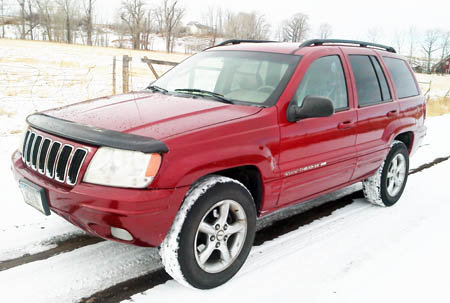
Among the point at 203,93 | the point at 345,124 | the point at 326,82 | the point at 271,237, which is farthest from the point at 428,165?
the point at 203,93

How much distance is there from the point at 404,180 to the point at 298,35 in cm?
6670

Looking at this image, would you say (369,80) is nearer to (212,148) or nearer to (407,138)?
(407,138)

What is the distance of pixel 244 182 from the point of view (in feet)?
10.6

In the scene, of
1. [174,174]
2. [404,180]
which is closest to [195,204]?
Result: [174,174]

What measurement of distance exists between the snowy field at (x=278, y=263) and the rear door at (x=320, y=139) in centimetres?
50

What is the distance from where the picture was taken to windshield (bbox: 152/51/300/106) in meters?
3.39

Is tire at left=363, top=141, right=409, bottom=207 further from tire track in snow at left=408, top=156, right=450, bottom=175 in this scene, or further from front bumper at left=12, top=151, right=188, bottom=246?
front bumper at left=12, top=151, right=188, bottom=246

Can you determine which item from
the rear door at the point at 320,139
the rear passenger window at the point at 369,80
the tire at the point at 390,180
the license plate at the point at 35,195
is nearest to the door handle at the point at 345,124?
the rear door at the point at 320,139

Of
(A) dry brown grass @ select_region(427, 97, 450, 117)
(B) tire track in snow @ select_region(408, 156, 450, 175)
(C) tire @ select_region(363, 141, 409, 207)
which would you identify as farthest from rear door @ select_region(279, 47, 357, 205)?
(A) dry brown grass @ select_region(427, 97, 450, 117)

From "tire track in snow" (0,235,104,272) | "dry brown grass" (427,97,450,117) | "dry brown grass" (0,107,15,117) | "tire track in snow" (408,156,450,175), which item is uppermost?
"dry brown grass" (427,97,450,117)

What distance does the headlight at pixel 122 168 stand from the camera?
95.7 inches

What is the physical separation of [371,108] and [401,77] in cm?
112

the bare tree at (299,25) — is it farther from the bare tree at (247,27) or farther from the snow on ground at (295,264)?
the snow on ground at (295,264)

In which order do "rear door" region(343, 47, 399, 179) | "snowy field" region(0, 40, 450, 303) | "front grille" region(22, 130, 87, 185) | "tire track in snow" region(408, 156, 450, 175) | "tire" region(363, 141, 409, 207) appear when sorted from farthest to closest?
"tire track in snow" region(408, 156, 450, 175), "tire" region(363, 141, 409, 207), "rear door" region(343, 47, 399, 179), "snowy field" region(0, 40, 450, 303), "front grille" region(22, 130, 87, 185)
